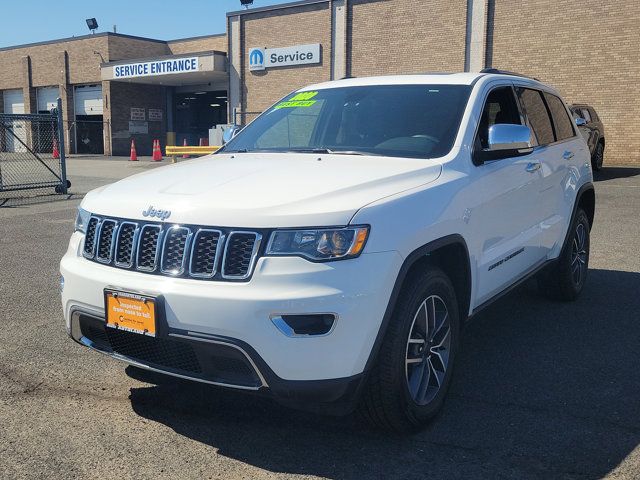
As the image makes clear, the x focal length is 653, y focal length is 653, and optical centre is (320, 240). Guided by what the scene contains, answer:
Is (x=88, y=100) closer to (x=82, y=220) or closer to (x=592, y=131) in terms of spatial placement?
(x=592, y=131)

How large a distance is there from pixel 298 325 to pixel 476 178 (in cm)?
161

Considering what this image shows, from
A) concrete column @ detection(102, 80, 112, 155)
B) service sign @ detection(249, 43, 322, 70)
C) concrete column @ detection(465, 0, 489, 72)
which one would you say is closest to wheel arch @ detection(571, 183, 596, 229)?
concrete column @ detection(465, 0, 489, 72)

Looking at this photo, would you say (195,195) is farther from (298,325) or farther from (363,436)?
(363,436)

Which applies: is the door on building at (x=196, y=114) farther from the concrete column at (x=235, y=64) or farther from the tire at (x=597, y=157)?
the tire at (x=597, y=157)

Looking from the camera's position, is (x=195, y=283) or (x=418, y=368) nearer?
(x=195, y=283)

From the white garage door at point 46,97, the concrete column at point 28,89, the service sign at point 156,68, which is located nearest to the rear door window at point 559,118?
the service sign at point 156,68

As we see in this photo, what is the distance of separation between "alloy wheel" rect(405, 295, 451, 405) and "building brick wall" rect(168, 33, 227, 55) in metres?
32.2

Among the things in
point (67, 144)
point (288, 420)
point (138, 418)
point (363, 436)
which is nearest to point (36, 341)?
point (138, 418)

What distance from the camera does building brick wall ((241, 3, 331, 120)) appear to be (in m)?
27.9

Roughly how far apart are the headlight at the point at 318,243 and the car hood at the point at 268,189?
40 millimetres

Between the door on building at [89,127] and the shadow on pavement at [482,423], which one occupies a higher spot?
the door on building at [89,127]

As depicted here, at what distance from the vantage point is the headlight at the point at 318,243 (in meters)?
2.83

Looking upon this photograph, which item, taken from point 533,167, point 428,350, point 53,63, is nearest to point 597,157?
point 533,167

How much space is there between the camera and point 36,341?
477 centimetres
